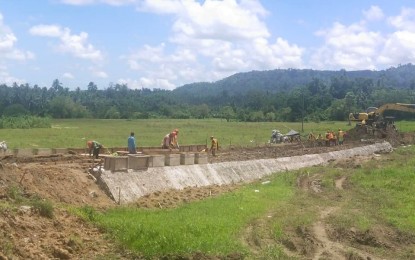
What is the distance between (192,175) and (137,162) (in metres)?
4.06

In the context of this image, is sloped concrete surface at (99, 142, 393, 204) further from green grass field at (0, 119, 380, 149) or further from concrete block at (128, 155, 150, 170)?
green grass field at (0, 119, 380, 149)

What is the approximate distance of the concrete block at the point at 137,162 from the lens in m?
24.2

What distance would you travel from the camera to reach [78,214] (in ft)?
57.2

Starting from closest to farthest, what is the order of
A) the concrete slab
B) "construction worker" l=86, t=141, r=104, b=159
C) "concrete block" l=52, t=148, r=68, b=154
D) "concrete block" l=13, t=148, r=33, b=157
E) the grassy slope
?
the grassy slope → "construction worker" l=86, t=141, r=104, b=159 → the concrete slab → "concrete block" l=13, t=148, r=33, b=157 → "concrete block" l=52, t=148, r=68, b=154

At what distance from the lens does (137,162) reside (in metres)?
24.6

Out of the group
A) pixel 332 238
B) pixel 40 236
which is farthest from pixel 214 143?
pixel 40 236

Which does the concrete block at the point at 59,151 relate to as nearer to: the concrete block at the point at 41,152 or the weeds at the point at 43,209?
the concrete block at the point at 41,152

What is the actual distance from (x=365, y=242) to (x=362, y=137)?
40.1 m

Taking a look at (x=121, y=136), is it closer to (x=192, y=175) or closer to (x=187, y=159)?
(x=187, y=159)

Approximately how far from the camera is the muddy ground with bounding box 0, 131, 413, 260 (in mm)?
14352

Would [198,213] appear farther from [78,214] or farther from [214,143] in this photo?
[214,143]

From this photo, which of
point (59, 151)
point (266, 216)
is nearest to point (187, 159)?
point (59, 151)

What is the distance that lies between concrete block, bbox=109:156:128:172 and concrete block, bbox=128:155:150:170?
37 cm

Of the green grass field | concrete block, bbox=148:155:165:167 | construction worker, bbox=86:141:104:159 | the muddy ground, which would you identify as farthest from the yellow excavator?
construction worker, bbox=86:141:104:159
